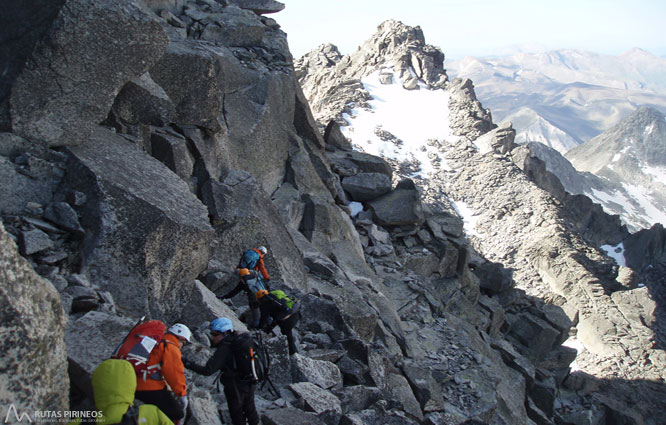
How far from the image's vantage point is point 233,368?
7.11 metres

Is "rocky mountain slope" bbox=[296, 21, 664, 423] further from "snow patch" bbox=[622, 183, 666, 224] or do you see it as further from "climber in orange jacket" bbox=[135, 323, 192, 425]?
"snow patch" bbox=[622, 183, 666, 224]

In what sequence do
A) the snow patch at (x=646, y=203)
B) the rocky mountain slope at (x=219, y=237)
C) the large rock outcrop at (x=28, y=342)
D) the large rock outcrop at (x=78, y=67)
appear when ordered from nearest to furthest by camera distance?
the large rock outcrop at (x=28, y=342) → the rocky mountain slope at (x=219, y=237) → the large rock outcrop at (x=78, y=67) → the snow patch at (x=646, y=203)

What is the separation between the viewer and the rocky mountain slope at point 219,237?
792 centimetres

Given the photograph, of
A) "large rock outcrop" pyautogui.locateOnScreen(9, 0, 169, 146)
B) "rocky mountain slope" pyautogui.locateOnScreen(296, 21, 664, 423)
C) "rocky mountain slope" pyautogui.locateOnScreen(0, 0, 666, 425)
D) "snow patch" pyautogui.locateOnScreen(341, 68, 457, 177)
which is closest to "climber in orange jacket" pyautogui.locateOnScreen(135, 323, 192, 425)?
"rocky mountain slope" pyautogui.locateOnScreen(0, 0, 666, 425)

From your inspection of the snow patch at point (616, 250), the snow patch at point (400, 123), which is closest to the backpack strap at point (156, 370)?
the snow patch at point (400, 123)

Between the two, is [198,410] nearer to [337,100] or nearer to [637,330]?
[637,330]

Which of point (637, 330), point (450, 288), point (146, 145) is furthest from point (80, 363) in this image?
point (637, 330)

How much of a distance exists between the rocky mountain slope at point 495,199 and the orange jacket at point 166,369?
21.8 meters

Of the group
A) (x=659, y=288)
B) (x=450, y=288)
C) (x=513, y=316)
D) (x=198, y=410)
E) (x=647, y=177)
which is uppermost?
(x=198, y=410)

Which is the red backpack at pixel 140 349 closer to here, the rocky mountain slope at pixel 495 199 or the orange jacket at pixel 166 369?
the orange jacket at pixel 166 369

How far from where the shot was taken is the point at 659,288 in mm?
45375

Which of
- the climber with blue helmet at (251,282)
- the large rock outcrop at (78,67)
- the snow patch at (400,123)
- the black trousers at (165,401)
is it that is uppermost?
the large rock outcrop at (78,67)

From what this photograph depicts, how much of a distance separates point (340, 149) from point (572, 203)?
1770 inches

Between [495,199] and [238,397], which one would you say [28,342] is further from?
[495,199]
